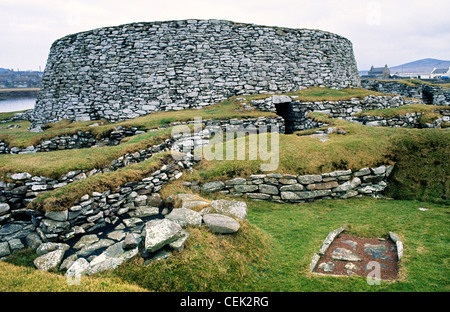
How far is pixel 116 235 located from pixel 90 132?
10078 millimetres

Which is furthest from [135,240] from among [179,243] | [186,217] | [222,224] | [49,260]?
[222,224]

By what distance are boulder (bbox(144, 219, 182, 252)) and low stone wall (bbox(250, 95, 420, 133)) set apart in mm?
13297

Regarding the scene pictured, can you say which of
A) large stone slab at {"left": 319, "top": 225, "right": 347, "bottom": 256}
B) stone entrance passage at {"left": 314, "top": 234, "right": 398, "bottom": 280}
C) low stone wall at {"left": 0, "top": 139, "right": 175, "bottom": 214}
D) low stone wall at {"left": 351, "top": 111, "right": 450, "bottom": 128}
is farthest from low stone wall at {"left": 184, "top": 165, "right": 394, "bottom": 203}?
low stone wall at {"left": 351, "top": 111, "right": 450, "bottom": 128}

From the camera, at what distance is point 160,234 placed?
518 cm

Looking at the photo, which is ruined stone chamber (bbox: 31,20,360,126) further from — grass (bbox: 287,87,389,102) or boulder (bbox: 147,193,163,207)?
boulder (bbox: 147,193,163,207)

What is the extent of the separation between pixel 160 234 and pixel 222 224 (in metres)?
1.44

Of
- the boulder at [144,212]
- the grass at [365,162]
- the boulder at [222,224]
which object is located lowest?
the boulder at [144,212]

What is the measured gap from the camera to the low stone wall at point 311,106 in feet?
57.8

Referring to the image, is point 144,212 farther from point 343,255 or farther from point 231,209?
point 343,255

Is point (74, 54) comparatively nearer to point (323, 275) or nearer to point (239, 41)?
point (239, 41)

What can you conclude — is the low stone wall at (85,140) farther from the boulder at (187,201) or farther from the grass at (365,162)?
the boulder at (187,201)

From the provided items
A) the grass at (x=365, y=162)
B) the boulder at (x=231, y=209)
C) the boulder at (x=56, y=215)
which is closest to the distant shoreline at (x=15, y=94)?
the grass at (x=365, y=162)

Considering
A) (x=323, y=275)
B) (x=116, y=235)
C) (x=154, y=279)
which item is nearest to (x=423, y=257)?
(x=323, y=275)

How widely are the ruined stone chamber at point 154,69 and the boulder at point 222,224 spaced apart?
1400cm
